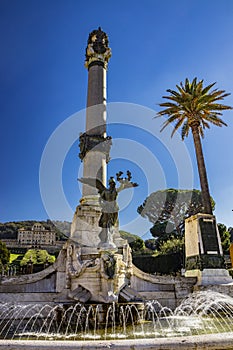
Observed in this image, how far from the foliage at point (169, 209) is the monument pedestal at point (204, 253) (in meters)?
30.3

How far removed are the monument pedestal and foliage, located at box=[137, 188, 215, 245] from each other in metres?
30.3

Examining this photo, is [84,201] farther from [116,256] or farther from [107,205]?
[116,256]

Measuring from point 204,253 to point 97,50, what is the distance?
1617 centimetres

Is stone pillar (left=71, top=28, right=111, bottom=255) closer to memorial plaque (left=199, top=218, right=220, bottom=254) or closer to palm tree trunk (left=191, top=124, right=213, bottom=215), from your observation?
memorial plaque (left=199, top=218, right=220, bottom=254)

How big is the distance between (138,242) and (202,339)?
39233 millimetres

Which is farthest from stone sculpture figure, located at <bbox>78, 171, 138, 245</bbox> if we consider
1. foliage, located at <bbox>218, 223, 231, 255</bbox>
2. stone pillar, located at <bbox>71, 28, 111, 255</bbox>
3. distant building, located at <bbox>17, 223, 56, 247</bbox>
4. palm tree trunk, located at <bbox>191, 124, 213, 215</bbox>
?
distant building, located at <bbox>17, 223, 56, 247</bbox>

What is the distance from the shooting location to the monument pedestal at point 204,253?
52.6ft

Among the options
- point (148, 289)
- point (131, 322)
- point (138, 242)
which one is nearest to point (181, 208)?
point (138, 242)

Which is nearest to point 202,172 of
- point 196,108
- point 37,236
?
point 196,108

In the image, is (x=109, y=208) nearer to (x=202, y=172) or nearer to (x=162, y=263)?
(x=202, y=172)

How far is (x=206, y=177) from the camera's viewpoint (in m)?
20.5

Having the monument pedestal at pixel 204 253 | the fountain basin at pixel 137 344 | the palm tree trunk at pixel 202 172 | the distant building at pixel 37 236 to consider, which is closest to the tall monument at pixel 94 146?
the monument pedestal at pixel 204 253

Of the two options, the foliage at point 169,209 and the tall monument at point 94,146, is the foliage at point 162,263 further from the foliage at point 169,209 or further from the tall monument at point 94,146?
the foliage at point 169,209

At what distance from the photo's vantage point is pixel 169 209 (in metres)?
51.1
